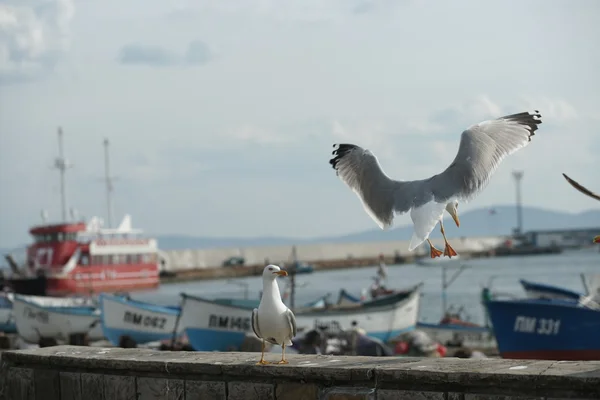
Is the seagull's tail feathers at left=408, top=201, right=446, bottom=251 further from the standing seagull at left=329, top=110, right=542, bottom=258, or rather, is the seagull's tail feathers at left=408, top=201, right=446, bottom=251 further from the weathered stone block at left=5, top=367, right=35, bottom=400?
the weathered stone block at left=5, top=367, right=35, bottom=400

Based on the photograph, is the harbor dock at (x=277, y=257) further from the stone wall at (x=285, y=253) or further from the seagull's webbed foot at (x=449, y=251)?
the seagull's webbed foot at (x=449, y=251)

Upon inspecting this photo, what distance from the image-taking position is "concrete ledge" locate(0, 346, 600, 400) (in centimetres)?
512

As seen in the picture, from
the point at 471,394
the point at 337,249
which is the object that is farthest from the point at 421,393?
the point at 337,249

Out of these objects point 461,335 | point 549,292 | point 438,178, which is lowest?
point 461,335

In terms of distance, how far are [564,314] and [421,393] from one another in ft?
37.1

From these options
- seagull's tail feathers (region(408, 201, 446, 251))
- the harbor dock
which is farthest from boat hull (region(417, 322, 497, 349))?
the harbor dock

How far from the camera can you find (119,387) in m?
6.73

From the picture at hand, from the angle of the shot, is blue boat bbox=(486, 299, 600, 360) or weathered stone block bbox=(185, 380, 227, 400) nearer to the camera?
weathered stone block bbox=(185, 380, 227, 400)

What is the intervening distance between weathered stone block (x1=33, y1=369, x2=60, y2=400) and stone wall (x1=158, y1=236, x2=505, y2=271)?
75056mm

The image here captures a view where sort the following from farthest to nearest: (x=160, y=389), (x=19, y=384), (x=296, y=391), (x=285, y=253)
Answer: (x=285, y=253) → (x=19, y=384) → (x=160, y=389) → (x=296, y=391)

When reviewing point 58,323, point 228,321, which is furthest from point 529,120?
Result: point 58,323

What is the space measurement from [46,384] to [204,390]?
1553mm

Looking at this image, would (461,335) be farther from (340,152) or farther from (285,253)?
(285,253)

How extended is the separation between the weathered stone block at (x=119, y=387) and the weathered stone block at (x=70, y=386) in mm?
294
